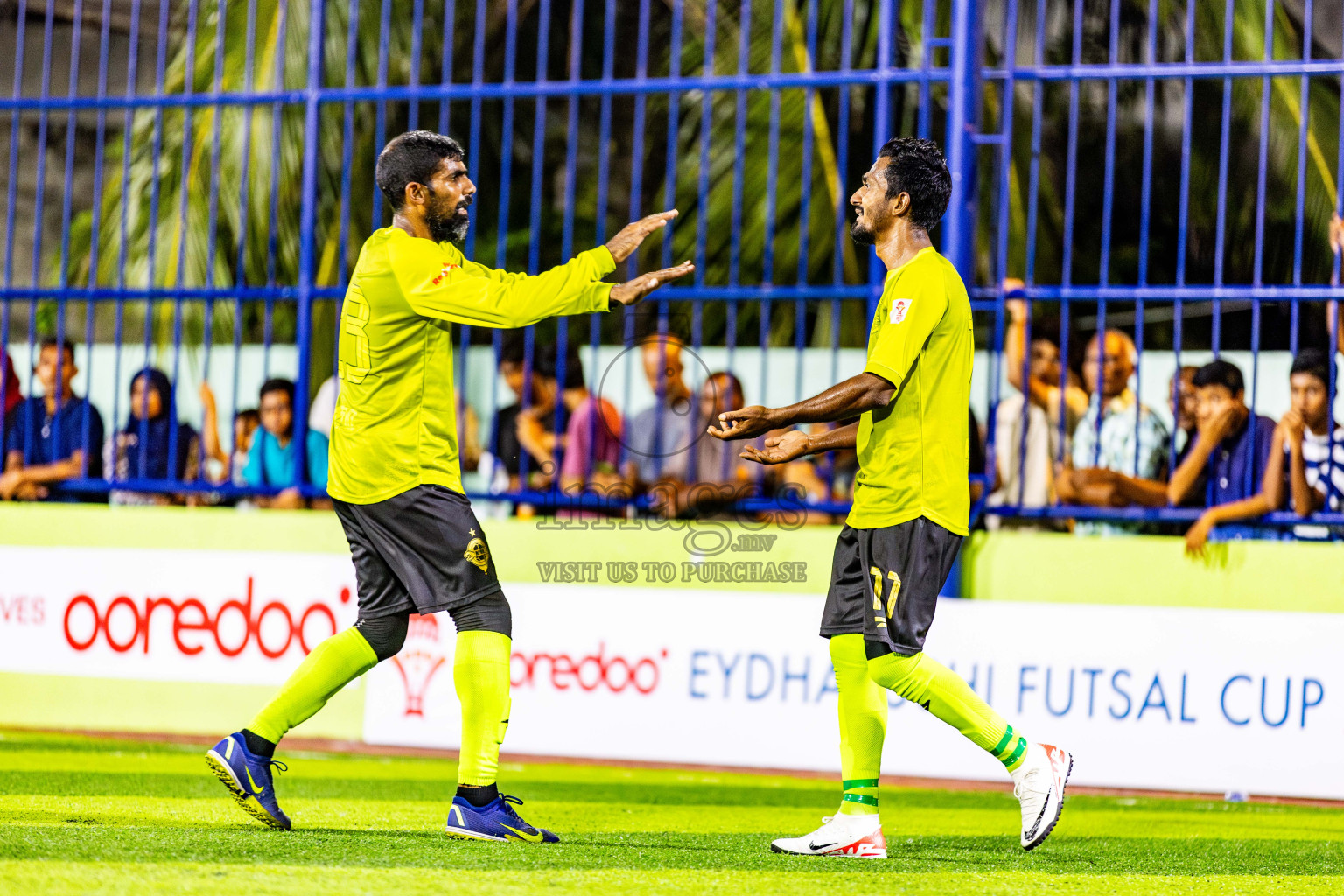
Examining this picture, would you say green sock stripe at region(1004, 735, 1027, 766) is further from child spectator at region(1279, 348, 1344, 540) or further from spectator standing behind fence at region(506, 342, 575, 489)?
spectator standing behind fence at region(506, 342, 575, 489)

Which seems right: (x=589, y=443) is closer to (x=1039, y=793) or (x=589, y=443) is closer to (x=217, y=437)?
(x=217, y=437)

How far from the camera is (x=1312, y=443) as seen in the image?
722 cm

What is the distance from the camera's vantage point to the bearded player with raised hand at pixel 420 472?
489cm

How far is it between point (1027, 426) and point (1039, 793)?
9.40ft

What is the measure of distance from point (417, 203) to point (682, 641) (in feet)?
9.35

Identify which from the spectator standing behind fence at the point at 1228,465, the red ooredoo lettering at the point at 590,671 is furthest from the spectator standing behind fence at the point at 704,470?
the spectator standing behind fence at the point at 1228,465

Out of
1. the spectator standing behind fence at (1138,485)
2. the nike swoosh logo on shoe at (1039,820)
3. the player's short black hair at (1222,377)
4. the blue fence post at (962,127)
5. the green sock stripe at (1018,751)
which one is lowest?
the nike swoosh logo on shoe at (1039,820)

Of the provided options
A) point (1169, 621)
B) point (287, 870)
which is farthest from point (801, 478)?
point (287, 870)

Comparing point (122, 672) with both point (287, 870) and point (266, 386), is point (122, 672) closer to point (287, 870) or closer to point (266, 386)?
point (266, 386)

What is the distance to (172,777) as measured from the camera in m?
6.61

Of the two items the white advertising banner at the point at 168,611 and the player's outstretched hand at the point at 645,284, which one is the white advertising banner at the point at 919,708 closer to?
the white advertising banner at the point at 168,611

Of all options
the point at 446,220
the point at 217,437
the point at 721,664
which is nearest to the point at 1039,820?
the point at 446,220

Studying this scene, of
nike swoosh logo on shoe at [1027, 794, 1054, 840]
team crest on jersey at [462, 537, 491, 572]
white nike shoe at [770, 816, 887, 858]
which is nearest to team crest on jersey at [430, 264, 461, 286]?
team crest on jersey at [462, 537, 491, 572]

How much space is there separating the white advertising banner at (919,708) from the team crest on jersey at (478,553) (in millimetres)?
2520
